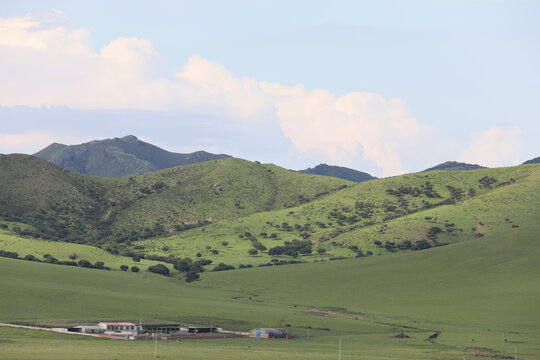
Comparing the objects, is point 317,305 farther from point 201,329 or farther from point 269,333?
point 201,329

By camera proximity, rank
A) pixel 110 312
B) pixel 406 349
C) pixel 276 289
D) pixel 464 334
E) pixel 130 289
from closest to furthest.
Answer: pixel 406 349
pixel 464 334
pixel 110 312
pixel 130 289
pixel 276 289

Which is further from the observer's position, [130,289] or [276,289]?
A: [276,289]

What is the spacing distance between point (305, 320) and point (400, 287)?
53.3 m

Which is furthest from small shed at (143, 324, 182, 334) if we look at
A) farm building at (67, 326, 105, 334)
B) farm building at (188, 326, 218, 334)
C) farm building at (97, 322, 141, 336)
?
farm building at (67, 326, 105, 334)

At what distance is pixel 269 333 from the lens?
404ft

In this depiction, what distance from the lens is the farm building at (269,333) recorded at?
123 metres

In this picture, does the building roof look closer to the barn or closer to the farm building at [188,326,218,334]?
the farm building at [188,326,218,334]

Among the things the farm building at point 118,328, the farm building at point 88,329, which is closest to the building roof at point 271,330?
the farm building at point 118,328

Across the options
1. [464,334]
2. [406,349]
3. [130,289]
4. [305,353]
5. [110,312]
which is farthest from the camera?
[130,289]

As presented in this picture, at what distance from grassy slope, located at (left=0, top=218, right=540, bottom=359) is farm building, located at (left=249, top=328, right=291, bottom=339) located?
5489 millimetres

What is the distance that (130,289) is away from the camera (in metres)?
184

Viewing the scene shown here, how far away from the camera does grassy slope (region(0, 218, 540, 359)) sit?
102m

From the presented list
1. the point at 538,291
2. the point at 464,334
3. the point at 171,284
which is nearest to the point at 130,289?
the point at 171,284

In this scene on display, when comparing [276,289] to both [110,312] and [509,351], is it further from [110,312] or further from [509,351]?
[509,351]
